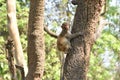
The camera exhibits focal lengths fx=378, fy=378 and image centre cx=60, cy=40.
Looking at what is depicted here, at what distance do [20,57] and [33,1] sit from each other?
0.75 meters

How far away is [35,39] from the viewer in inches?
134

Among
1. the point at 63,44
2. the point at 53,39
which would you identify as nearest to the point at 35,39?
the point at 63,44

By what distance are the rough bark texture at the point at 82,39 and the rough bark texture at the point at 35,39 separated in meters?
0.28

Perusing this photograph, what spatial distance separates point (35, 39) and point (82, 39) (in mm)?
453

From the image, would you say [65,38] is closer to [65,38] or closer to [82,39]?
[65,38]

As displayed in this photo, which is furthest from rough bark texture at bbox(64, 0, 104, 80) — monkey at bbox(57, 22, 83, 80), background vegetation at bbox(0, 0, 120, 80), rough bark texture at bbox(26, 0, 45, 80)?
background vegetation at bbox(0, 0, 120, 80)

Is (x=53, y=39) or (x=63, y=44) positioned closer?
(x=63, y=44)

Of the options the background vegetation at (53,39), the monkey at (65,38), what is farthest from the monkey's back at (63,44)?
the background vegetation at (53,39)

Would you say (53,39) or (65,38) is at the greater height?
(65,38)

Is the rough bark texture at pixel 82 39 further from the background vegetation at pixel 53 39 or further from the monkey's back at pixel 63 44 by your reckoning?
the background vegetation at pixel 53 39

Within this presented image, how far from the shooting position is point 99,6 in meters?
3.55

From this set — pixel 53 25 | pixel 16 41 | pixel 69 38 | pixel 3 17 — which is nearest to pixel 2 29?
pixel 3 17

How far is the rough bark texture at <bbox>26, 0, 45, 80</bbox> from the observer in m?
3.40

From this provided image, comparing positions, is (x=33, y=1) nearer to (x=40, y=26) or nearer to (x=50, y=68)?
(x=40, y=26)
